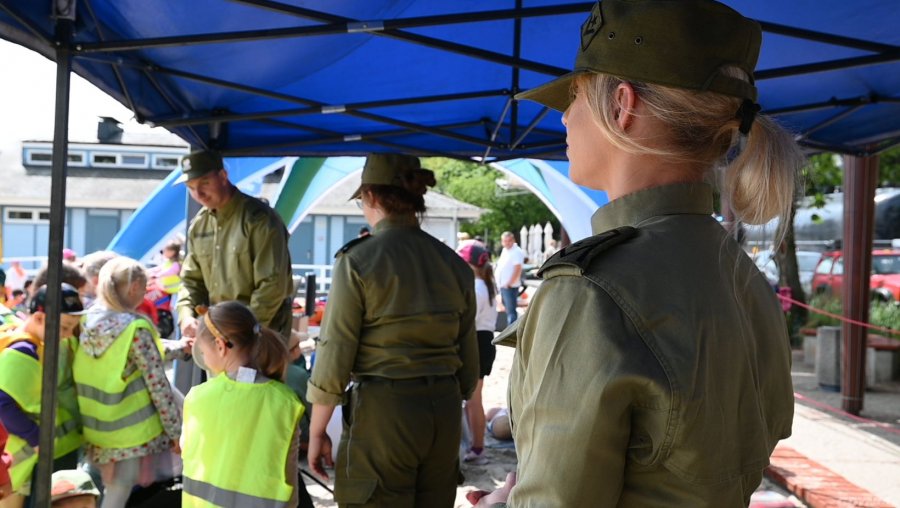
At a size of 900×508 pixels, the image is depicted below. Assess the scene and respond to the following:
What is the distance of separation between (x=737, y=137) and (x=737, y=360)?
33 centimetres

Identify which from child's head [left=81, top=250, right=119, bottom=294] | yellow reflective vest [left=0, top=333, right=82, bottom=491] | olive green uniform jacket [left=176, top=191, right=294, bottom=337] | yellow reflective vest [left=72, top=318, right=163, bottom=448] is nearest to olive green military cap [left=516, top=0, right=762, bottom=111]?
yellow reflective vest [left=0, top=333, right=82, bottom=491]

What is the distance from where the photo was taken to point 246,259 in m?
4.55

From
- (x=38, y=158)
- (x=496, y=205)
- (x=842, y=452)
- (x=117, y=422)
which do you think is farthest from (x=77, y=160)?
(x=842, y=452)

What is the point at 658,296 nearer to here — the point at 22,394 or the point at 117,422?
the point at 22,394

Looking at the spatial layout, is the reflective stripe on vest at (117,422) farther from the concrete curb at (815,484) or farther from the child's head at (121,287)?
the concrete curb at (815,484)

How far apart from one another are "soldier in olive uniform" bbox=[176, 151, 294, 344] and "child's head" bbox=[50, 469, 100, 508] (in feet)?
3.85

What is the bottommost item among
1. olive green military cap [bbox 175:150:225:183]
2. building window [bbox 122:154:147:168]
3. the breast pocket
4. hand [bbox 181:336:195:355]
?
hand [bbox 181:336:195:355]

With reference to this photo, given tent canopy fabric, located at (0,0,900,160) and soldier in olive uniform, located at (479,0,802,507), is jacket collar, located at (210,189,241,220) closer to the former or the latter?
tent canopy fabric, located at (0,0,900,160)

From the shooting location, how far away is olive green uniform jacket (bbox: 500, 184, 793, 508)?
936mm

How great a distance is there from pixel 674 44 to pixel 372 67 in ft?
11.3

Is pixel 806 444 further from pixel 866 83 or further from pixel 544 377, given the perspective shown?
pixel 544 377

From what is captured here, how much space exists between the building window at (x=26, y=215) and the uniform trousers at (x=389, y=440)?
121 ft

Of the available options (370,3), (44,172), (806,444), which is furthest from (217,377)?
(44,172)

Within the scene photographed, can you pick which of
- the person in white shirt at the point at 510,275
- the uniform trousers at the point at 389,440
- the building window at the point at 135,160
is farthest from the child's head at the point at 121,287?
the building window at the point at 135,160
